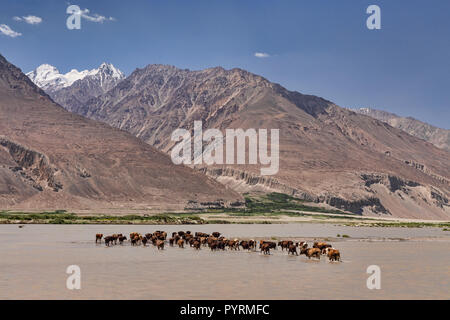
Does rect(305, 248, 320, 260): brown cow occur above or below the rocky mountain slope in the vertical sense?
below

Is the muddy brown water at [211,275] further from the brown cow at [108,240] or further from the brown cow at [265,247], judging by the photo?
the brown cow at [108,240]

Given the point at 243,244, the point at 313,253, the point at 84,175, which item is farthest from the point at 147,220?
the point at 84,175

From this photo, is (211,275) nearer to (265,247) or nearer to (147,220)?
(265,247)

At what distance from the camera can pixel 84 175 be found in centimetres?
16550

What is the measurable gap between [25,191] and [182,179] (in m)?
52.2

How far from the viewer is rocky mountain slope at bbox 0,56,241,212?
492ft

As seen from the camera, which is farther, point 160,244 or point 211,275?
point 160,244

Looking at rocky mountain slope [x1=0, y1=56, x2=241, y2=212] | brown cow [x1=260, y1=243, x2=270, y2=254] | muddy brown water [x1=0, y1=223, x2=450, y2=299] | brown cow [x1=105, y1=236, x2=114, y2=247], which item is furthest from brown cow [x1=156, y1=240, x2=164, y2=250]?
rocky mountain slope [x1=0, y1=56, x2=241, y2=212]

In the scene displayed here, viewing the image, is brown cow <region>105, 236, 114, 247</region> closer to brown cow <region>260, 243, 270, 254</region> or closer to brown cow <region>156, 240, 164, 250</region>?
brown cow <region>156, 240, 164, 250</region>

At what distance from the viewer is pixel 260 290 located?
21.2 m
